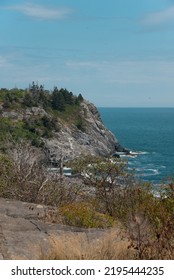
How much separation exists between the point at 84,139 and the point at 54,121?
6.79 meters

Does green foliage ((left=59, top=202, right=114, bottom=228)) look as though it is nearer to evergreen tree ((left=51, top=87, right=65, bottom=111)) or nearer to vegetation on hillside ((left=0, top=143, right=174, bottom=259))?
vegetation on hillside ((left=0, top=143, right=174, bottom=259))

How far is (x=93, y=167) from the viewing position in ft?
54.3

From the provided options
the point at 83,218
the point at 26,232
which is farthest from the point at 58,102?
the point at 26,232

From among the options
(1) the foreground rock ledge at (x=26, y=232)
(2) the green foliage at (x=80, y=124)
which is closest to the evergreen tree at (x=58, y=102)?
(2) the green foliage at (x=80, y=124)

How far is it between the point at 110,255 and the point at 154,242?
0.55 metres

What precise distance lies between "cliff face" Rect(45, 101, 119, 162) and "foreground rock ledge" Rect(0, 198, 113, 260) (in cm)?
7187

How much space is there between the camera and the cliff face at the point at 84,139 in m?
90.5

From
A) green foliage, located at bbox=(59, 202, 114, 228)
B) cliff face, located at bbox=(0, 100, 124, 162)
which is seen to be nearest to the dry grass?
A: green foliage, located at bbox=(59, 202, 114, 228)

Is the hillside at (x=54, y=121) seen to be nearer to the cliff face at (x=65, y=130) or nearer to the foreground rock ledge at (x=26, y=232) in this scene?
the cliff face at (x=65, y=130)

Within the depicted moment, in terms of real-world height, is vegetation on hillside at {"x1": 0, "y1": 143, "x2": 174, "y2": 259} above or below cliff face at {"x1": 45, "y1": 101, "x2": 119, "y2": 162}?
above

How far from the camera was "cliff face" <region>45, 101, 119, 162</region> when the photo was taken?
90531 millimetres
